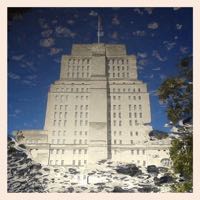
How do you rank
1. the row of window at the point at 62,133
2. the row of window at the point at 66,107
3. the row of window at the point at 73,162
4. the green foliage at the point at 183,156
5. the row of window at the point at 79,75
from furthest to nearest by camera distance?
the row of window at the point at 79,75, the row of window at the point at 66,107, the row of window at the point at 62,133, the row of window at the point at 73,162, the green foliage at the point at 183,156

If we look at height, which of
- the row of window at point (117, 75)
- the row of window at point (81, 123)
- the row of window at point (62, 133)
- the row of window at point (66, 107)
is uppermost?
the row of window at point (117, 75)

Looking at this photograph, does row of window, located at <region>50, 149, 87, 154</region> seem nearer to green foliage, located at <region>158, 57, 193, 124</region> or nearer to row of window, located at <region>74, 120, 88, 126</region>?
row of window, located at <region>74, 120, 88, 126</region>

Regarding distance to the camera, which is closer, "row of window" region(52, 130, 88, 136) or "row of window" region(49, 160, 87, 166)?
"row of window" region(49, 160, 87, 166)

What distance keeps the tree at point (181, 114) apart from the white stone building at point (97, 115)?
263 mm

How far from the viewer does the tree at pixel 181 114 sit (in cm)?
764

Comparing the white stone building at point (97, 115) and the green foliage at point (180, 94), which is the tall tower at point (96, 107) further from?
the green foliage at point (180, 94)

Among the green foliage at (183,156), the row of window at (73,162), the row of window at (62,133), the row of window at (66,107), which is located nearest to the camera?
the green foliage at (183,156)

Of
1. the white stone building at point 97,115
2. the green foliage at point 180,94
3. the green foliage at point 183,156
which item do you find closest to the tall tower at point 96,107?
the white stone building at point 97,115

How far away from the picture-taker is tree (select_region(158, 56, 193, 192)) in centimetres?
764

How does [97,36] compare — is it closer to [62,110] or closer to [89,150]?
[62,110]

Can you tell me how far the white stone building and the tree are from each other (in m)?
0.26

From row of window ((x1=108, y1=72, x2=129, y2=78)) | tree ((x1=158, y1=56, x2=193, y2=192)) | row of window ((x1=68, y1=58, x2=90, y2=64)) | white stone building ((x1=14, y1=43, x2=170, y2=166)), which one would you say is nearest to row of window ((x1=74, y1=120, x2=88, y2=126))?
white stone building ((x1=14, y1=43, x2=170, y2=166))

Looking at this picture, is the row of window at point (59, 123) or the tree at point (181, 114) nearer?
the tree at point (181, 114)

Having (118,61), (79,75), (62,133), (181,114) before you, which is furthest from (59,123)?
(181,114)
